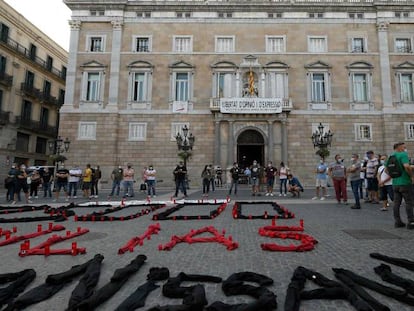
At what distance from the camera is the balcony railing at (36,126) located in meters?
30.7

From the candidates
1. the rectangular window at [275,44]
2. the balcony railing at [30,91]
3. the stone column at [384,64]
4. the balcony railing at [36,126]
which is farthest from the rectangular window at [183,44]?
the balcony railing at [36,126]

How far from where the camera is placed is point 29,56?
32.4m

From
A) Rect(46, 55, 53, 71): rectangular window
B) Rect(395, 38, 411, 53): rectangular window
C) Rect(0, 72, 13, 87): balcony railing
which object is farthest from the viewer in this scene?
Rect(46, 55, 53, 71): rectangular window

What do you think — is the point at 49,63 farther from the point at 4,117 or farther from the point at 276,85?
the point at 276,85

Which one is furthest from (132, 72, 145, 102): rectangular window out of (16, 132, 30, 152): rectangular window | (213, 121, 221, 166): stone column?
(16, 132, 30, 152): rectangular window

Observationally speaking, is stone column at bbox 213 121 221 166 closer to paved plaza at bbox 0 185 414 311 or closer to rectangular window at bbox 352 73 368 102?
rectangular window at bbox 352 73 368 102

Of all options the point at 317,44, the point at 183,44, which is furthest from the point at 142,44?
the point at 317,44

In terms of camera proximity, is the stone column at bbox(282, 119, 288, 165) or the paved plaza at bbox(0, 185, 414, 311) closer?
the paved plaza at bbox(0, 185, 414, 311)

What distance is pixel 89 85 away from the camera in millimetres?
26062

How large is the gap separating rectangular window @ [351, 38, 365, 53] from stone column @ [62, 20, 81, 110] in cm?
2620

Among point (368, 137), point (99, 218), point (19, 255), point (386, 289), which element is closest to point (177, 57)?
point (368, 137)

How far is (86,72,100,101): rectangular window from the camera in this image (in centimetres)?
2584

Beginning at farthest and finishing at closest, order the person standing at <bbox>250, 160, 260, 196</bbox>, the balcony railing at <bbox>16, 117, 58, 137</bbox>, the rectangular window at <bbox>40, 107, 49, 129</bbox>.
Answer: the rectangular window at <bbox>40, 107, 49, 129</bbox>
the balcony railing at <bbox>16, 117, 58, 137</bbox>
the person standing at <bbox>250, 160, 260, 196</bbox>

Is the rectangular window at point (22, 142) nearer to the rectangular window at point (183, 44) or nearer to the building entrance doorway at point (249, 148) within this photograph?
the rectangular window at point (183, 44)
